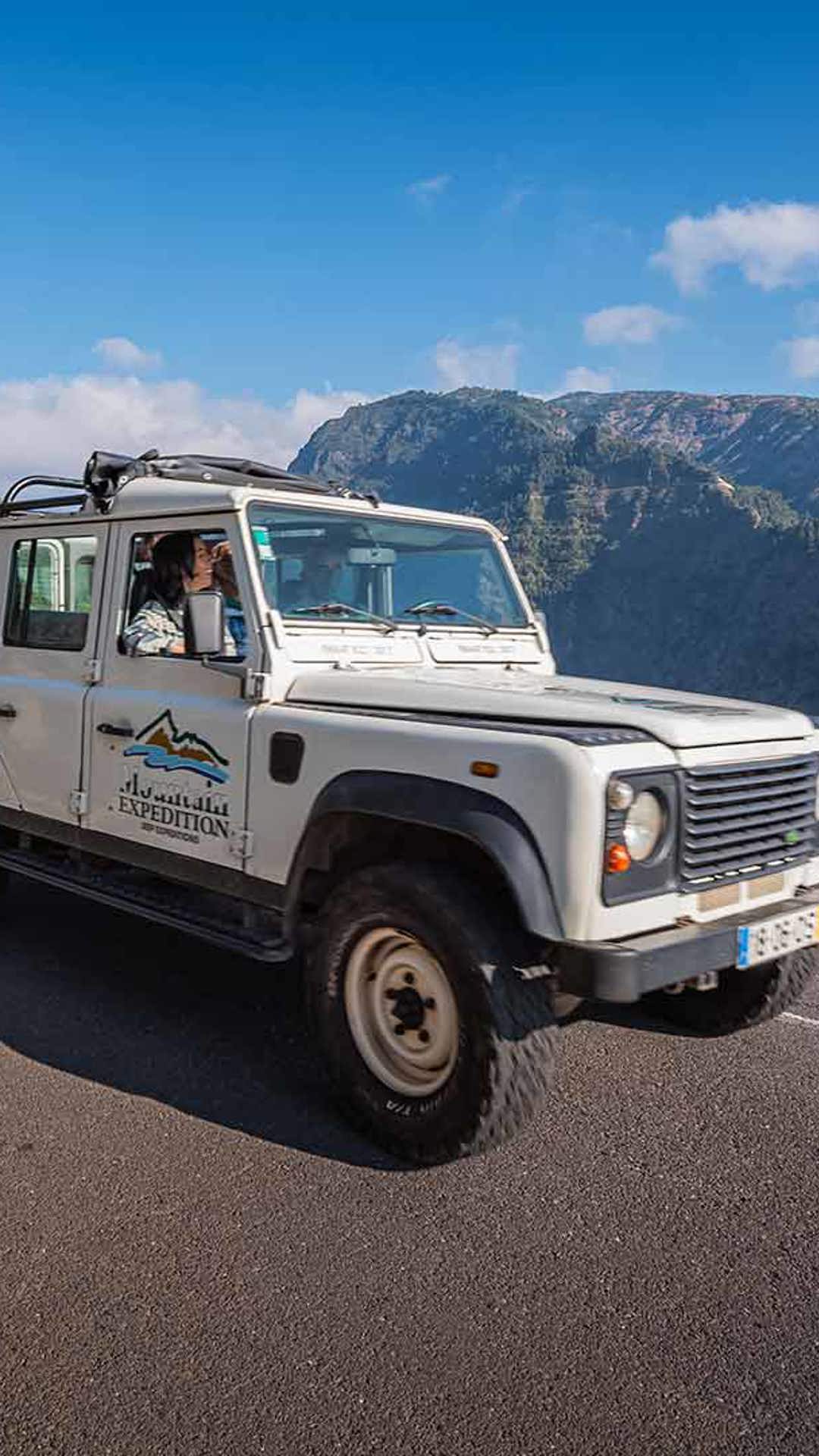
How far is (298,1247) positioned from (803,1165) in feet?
5.44

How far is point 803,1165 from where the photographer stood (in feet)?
11.6

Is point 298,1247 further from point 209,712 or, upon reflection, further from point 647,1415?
point 209,712

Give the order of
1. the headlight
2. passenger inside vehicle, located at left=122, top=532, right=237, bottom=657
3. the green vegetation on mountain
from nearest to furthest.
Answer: the headlight, passenger inside vehicle, located at left=122, top=532, right=237, bottom=657, the green vegetation on mountain

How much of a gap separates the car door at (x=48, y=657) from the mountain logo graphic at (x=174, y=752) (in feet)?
1.67

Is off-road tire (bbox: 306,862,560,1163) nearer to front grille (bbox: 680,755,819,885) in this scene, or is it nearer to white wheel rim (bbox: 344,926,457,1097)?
white wheel rim (bbox: 344,926,457,1097)

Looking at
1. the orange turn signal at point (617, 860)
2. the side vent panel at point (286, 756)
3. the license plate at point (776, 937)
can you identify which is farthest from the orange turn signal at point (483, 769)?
the license plate at point (776, 937)

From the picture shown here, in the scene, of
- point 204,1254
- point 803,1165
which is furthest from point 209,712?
point 803,1165

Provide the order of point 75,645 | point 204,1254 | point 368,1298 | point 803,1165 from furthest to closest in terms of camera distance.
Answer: point 75,645 → point 803,1165 → point 204,1254 → point 368,1298

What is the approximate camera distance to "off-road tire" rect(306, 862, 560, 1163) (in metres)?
3.28

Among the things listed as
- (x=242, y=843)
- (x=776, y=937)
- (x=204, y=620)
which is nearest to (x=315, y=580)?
(x=204, y=620)

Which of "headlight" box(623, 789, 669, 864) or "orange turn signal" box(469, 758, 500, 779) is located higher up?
"orange turn signal" box(469, 758, 500, 779)

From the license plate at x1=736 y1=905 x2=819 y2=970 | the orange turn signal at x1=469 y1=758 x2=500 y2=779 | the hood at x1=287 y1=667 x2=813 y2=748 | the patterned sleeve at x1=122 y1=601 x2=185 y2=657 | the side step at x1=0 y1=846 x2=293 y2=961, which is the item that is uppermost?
the patterned sleeve at x1=122 y1=601 x2=185 y2=657

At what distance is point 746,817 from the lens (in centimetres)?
362

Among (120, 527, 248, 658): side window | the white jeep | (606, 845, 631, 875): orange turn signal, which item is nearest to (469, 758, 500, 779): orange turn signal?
the white jeep
